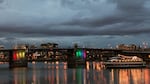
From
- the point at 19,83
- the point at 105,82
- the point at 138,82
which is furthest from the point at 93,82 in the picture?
the point at 19,83

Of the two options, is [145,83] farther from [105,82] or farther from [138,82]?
[105,82]

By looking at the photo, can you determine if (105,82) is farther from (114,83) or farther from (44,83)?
(44,83)

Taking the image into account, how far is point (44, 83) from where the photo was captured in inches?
5778

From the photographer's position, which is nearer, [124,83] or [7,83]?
[124,83]

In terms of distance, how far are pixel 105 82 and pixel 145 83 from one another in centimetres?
1448

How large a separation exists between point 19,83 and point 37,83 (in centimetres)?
847

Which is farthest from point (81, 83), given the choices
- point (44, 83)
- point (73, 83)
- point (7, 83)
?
point (7, 83)

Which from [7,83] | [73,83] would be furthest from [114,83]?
[7,83]

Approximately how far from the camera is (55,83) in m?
146

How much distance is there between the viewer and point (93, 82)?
146500 millimetres

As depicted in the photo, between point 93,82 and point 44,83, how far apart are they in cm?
1631

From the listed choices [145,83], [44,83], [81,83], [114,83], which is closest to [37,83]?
[44,83]

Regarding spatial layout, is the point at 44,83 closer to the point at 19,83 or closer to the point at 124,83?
the point at 19,83

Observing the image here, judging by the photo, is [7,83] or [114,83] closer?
[114,83]
